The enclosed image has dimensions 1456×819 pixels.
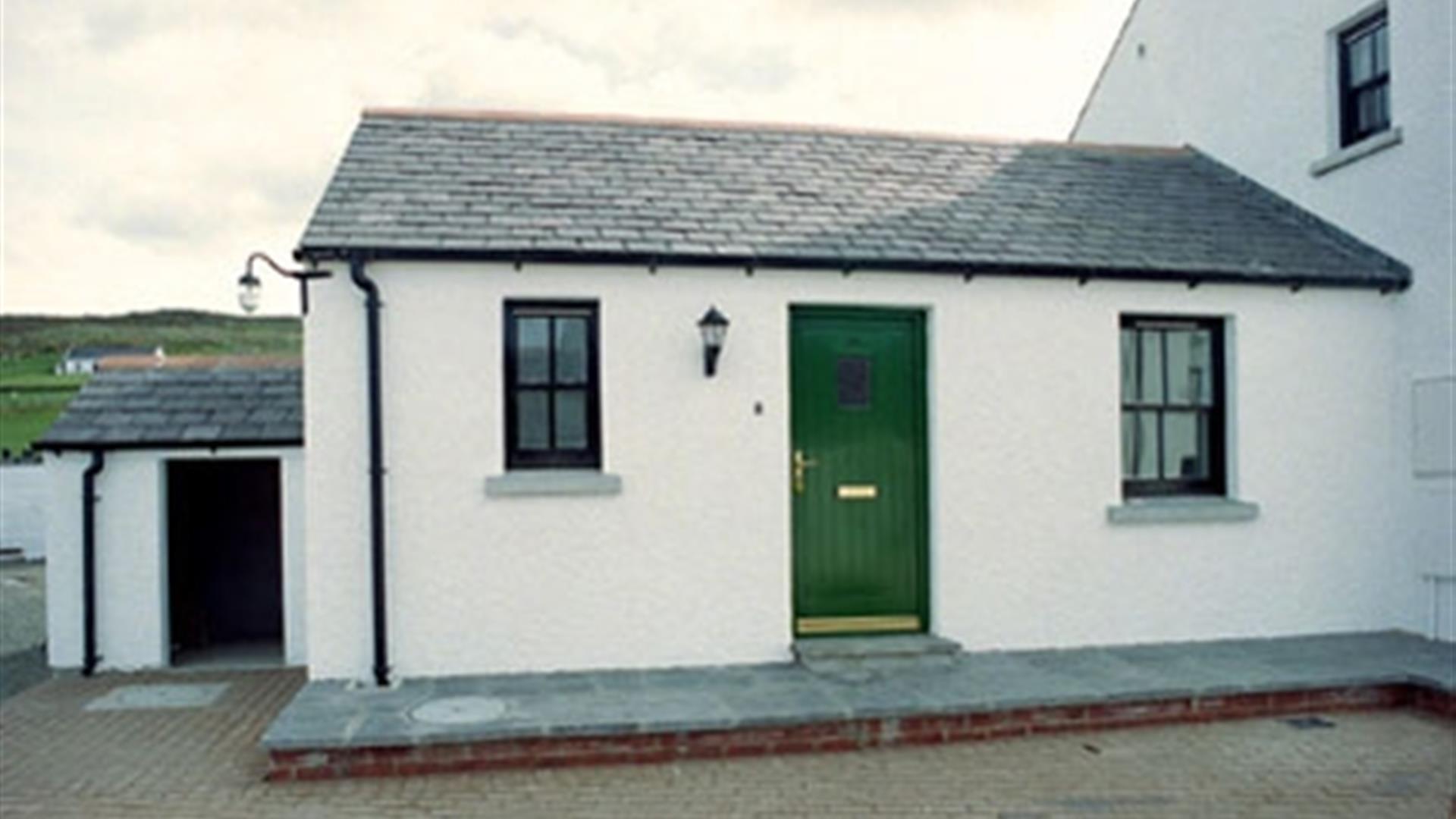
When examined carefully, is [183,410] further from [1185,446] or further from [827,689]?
[1185,446]

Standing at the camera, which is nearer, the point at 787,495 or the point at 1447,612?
the point at 787,495

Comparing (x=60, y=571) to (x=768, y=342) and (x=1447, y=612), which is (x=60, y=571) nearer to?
(x=768, y=342)

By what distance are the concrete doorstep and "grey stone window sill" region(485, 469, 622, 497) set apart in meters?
1.33

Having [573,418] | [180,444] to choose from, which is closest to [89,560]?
[180,444]

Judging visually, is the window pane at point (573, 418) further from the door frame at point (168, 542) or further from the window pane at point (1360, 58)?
the window pane at point (1360, 58)

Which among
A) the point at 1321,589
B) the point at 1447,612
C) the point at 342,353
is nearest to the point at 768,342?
the point at 342,353

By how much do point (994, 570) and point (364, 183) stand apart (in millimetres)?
5919

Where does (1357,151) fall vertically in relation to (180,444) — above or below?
above

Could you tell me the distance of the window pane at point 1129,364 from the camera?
8.85 m

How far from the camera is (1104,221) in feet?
30.7

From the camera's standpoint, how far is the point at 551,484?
764 centimetres

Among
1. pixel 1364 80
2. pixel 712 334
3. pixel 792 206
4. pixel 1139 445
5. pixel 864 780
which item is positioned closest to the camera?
pixel 864 780

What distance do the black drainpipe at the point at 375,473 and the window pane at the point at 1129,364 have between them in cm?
605

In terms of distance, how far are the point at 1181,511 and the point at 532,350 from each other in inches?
216
